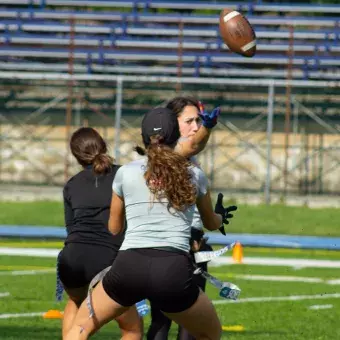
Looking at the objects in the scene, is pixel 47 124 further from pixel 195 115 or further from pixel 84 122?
pixel 195 115

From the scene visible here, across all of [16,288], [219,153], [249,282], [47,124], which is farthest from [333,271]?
[47,124]

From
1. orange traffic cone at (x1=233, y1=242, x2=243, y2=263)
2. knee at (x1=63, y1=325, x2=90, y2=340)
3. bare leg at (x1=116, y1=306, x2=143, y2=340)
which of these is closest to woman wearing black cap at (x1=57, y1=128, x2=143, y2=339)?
bare leg at (x1=116, y1=306, x2=143, y2=340)

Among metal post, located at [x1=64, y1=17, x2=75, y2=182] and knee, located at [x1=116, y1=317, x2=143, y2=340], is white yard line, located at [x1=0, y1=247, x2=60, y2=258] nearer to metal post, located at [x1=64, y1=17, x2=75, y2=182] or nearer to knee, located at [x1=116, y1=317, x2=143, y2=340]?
knee, located at [x1=116, y1=317, x2=143, y2=340]

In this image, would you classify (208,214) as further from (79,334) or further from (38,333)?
(38,333)

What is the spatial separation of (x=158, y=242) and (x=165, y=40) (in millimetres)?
20450

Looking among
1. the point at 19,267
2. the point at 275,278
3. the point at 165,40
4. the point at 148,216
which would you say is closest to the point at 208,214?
the point at 148,216

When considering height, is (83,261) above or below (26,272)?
above

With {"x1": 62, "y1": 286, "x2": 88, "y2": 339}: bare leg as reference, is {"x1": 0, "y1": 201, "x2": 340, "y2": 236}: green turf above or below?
below

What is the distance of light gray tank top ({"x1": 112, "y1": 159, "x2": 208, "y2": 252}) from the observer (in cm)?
570

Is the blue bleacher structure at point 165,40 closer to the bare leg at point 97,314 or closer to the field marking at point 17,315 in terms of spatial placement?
the field marking at point 17,315

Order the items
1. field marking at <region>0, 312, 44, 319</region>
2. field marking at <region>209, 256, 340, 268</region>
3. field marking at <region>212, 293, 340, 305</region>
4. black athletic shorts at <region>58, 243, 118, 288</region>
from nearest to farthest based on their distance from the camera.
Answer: black athletic shorts at <region>58, 243, 118, 288</region> < field marking at <region>0, 312, 44, 319</region> < field marking at <region>212, 293, 340, 305</region> < field marking at <region>209, 256, 340, 268</region>

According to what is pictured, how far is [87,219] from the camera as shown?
22.8ft

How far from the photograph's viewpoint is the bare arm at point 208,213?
19.3ft

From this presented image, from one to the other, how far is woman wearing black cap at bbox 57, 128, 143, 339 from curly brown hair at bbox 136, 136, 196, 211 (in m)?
1.22
